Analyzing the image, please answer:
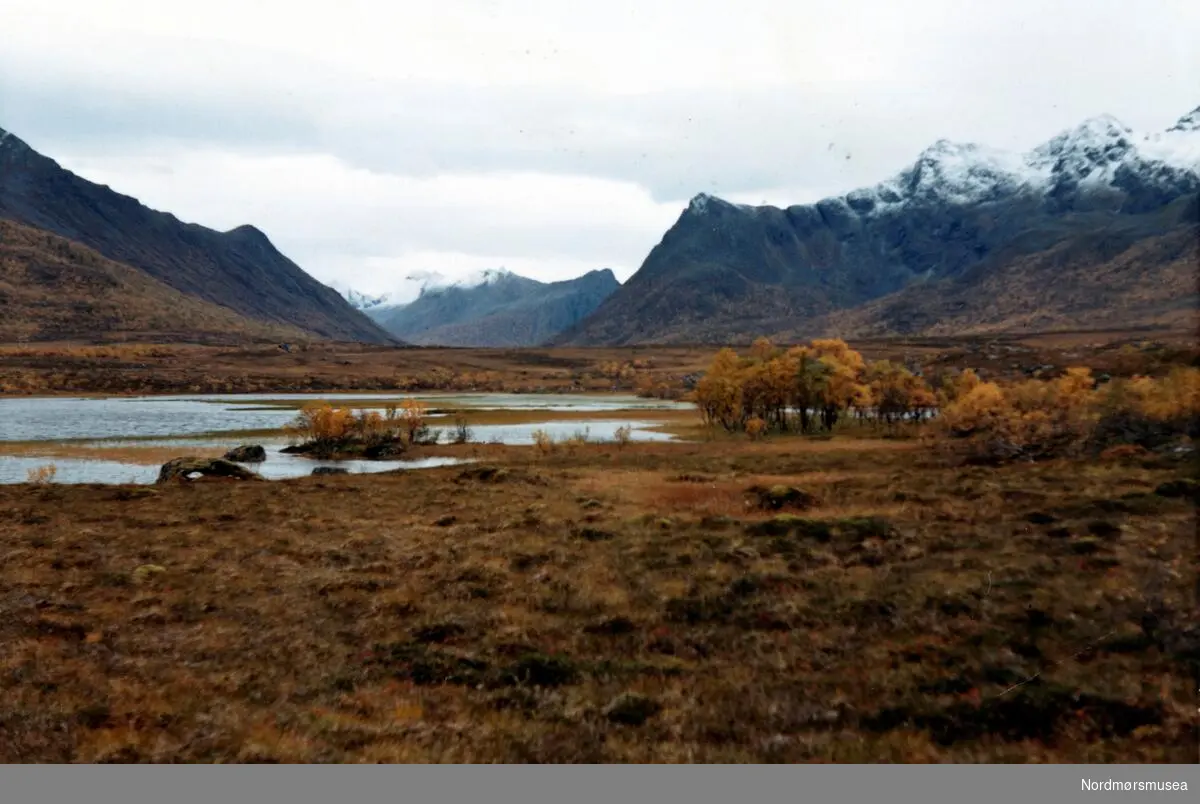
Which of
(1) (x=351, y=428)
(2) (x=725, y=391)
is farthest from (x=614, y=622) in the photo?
(2) (x=725, y=391)

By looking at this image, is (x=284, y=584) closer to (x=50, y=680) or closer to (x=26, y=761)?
(x=50, y=680)

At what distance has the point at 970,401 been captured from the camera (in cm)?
7238

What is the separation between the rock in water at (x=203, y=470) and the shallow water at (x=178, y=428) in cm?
216

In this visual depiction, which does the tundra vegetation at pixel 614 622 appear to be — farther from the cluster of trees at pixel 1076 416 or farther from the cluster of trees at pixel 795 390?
the cluster of trees at pixel 795 390

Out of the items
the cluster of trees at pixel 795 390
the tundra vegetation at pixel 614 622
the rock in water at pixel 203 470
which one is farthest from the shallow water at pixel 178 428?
the tundra vegetation at pixel 614 622

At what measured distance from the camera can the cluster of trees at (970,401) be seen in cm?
5525

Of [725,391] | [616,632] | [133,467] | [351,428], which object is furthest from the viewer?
[725,391]

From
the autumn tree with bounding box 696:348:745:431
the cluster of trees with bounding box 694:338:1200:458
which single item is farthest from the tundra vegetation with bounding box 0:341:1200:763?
the autumn tree with bounding box 696:348:745:431

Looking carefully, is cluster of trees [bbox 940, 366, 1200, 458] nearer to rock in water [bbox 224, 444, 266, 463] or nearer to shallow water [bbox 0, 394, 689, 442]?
rock in water [bbox 224, 444, 266, 463]

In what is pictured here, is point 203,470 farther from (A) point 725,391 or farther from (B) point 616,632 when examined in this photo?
(A) point 725,391

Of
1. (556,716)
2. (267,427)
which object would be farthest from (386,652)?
(267,427)

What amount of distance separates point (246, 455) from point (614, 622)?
5438 centimetres

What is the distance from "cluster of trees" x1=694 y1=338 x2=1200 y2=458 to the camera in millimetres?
55250

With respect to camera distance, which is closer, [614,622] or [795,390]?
[614,622]
